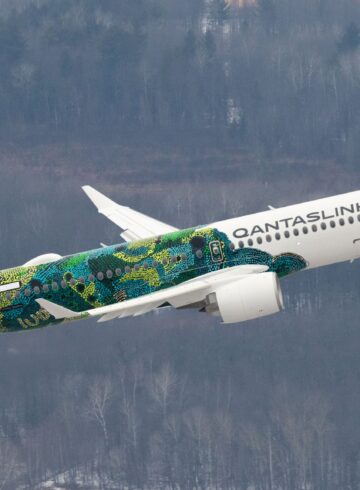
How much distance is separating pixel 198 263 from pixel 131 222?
12926mm

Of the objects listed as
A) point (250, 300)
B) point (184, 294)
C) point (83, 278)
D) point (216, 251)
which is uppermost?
point (216, 251)

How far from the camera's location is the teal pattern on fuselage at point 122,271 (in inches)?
3595

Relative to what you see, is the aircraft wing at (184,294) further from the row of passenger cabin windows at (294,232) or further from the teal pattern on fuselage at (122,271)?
the row of passenger cabin windows at (294,232)

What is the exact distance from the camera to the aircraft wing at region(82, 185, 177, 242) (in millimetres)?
101625

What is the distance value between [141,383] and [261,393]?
16.0 meters

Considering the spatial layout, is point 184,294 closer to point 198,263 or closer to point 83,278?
point 198,263

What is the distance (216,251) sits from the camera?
91.2 m

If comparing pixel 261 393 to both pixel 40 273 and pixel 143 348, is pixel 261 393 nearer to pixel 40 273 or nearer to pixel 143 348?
pixel 143 348

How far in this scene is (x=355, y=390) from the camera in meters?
185

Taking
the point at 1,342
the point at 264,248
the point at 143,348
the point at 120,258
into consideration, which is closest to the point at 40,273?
the point at 120,258

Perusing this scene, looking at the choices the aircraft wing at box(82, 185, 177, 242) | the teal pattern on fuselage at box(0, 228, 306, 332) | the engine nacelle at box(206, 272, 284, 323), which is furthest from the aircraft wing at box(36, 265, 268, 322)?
the aircraft wing at box(82, 185, 177, 242)

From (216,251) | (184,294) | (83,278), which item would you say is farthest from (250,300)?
(83,278)

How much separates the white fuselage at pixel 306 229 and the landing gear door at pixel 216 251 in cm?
99

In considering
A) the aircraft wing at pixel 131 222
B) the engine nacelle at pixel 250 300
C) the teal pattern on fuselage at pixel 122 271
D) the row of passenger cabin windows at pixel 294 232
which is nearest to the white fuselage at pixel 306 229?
the row of passenger cabin windows at pixel 294 232
